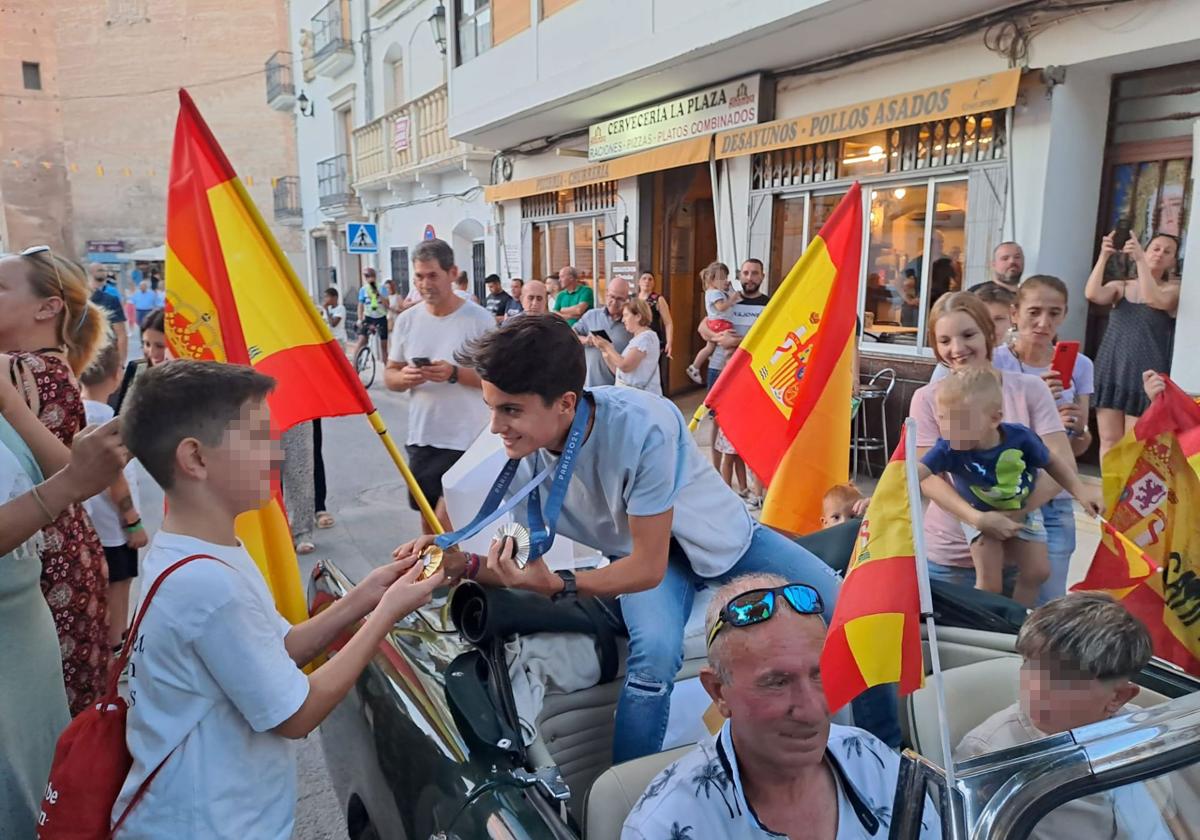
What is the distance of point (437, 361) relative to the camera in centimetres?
423

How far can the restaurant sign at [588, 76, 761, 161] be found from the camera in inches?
340

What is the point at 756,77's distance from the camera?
8391 mm

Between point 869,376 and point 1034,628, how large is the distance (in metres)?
6.08

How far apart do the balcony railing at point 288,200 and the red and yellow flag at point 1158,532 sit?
33.2 m

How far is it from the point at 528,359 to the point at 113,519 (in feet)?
8.87

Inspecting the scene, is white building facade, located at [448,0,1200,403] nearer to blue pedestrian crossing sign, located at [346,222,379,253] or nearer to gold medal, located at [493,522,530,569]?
blue pedestrian crossing sign, located at [346,222,379,253]

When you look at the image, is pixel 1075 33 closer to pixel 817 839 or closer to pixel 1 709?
pixel 817 839

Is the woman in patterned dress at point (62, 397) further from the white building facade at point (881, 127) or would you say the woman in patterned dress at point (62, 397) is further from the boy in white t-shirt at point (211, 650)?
the white building facade at point (881, 127)

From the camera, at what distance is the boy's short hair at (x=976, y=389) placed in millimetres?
2488

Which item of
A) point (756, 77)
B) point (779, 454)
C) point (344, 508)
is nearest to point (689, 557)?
point (779, 454)

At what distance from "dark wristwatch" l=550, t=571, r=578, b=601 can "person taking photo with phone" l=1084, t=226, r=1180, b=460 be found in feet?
14.1

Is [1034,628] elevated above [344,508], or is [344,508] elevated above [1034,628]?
[1034,628]

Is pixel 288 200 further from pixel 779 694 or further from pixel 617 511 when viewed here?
pixel 779 694

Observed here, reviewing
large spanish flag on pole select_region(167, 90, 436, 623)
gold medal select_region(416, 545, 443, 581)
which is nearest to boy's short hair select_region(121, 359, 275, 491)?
gold medal select_region(416, 545, 443, 581)
